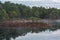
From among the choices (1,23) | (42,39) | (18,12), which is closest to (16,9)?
(18,12)

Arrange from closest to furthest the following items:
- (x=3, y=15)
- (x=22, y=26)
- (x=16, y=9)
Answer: (x=22, y=26)
(x=3, y=15)
(x=16, y=9)

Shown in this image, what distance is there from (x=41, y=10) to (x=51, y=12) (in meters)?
1.30

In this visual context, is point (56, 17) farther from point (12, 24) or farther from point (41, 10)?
point (12, 24)

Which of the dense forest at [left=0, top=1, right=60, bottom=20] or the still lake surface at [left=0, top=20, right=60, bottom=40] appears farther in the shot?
the dense forest at [left=0, top=1, right=60, bottom=20]

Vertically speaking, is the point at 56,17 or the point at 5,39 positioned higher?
the point at 5,39

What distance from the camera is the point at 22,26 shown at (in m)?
21.2

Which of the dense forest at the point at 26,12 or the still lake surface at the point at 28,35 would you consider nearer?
the still lake surface at the point at 28,35

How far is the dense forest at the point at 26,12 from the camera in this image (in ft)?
91.8

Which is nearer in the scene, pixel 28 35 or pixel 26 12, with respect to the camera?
pixel 28 35

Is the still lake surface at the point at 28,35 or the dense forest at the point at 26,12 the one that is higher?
the still lake surface at the point at 28,35

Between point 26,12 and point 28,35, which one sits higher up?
point 28,35

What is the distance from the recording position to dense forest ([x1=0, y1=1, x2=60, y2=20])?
28.0 m

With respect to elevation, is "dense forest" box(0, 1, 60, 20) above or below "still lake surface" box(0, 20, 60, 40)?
below

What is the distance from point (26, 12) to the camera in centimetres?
3097
